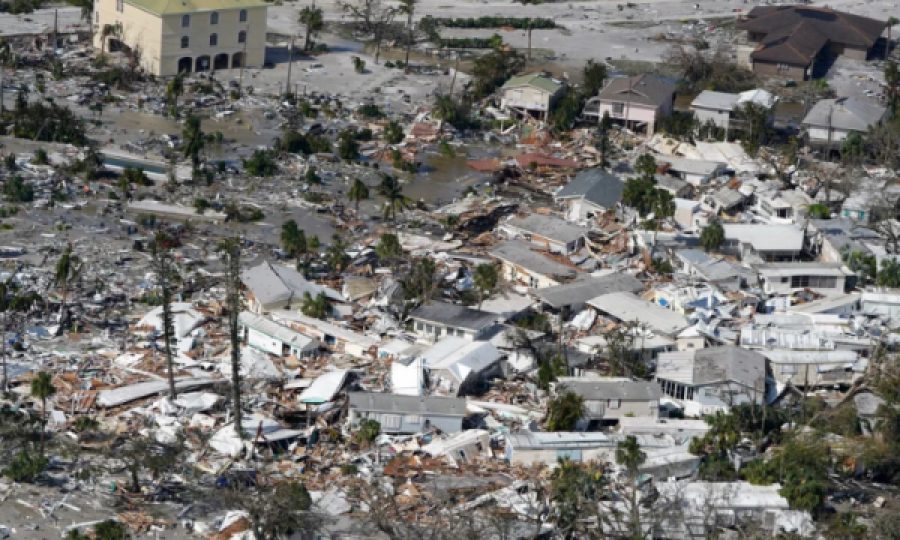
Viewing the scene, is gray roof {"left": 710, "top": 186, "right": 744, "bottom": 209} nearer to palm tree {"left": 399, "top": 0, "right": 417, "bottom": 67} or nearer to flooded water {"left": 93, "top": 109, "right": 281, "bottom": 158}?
flooded water {"left": 93, "top": 109, "right": 281, "bottom": 158}

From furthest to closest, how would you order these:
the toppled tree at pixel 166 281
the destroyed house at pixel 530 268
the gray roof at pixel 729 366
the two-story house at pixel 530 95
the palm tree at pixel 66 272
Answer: the two-story house at pixel 530 95 → the destroyed house at pixel 530 268 → the palm tree at pixel 66 272 → the gray roof at pixel 729 366 → the toppled tree at pixel 166 281

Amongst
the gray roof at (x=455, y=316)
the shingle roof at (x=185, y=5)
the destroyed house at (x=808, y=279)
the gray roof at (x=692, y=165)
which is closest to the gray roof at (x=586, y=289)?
the gray roof at (x=455, y=316)

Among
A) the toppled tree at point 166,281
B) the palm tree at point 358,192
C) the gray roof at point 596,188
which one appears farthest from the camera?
the gray roof at point 596,188

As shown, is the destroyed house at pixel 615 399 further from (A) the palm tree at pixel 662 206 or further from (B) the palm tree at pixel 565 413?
(A) the palm tree at pixel 662 206

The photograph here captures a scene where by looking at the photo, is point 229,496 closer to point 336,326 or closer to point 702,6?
point 336,326

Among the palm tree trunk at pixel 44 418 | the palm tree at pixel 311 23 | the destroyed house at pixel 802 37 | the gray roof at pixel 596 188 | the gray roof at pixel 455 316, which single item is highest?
the destroyed house at pixel 802 37

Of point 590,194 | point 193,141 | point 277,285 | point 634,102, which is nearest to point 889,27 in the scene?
point 634,102

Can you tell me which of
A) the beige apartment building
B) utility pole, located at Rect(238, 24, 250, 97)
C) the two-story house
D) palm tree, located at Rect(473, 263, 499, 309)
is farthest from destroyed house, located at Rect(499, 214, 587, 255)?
the beige apartment building
